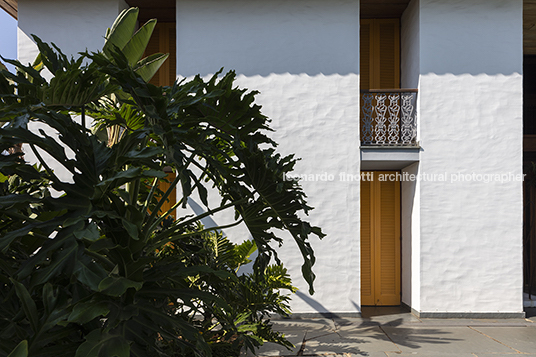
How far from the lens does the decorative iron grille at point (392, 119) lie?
18.9 feet

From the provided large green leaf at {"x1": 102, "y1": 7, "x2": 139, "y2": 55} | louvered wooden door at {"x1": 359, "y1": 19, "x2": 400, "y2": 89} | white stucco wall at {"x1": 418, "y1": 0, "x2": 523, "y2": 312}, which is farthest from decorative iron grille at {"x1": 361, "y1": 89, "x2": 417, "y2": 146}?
large green leaf at {"x1": 102, "y1": 7, "x2": 139, "y2": 55}

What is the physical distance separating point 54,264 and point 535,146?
847cm

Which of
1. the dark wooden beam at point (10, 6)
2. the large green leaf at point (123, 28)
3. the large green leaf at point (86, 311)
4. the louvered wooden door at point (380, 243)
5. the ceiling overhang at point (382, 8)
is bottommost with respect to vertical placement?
the louvered wooden door at point (380, 243)

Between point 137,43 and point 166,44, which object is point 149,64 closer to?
point 137,43

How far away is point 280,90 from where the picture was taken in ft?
18.6

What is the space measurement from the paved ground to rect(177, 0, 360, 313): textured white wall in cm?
198

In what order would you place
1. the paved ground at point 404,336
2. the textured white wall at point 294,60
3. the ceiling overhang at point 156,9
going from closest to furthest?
the paved ground at point 404,336 < the textured white wall at point 294,60 < the ceiling overhang at point 156,9

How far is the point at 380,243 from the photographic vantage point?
6.37 m

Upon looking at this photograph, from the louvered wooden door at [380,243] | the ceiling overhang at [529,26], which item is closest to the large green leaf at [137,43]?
the louvered wooden door at [380,243]

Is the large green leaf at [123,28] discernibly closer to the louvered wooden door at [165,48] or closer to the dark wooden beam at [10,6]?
the louvered wooden door at [165,48]

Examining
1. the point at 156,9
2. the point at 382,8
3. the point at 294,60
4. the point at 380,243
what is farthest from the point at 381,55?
the point at 156,9

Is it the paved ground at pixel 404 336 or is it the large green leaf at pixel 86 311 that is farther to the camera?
the paved ground at pixel 404 336

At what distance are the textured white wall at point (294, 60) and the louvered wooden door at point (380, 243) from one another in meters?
1.27

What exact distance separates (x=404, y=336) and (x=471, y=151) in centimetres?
296
